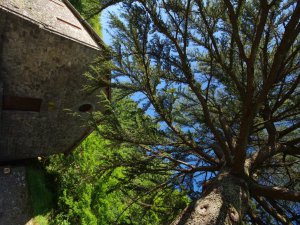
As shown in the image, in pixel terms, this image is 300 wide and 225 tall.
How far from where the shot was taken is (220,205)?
549cm

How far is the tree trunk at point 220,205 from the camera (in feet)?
17.1

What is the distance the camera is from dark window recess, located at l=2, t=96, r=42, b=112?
32.4 feet

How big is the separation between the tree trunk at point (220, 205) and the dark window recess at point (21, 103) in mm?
6450

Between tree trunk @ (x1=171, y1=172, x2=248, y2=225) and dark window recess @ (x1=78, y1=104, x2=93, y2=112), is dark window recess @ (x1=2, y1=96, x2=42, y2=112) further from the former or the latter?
tree trunk @ (x1=171, y1=172, x2=248, y2=225)

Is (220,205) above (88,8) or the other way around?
the other way around

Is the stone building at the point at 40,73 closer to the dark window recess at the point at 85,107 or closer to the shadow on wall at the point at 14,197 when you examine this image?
the dark window recess at the point at 85,107

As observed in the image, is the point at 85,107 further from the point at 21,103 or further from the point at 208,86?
the point at 208,86

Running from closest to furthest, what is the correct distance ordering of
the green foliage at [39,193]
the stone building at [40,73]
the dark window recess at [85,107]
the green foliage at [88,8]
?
the green foliage at [88,8]
the stone building at [40,73]
the green foliage at [39,193]
the dark window recess at [85,107]

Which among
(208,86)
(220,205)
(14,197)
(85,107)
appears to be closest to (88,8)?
(208,86)

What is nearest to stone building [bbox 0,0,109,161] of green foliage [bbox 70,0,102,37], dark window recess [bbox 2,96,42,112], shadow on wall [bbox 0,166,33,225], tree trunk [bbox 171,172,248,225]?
dark window recess [bbox 2,96,42,112]

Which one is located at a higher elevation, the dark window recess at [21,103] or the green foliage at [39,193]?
the dark window recess at [21,103]

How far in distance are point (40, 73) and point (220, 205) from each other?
6648 mm

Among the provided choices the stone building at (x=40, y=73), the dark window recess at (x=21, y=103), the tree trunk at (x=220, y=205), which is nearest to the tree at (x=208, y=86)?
the tree trunk at (x=220, y=205)

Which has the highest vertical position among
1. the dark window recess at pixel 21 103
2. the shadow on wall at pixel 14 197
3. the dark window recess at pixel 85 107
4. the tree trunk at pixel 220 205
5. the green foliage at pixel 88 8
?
the green foliage at pixel 88 8
